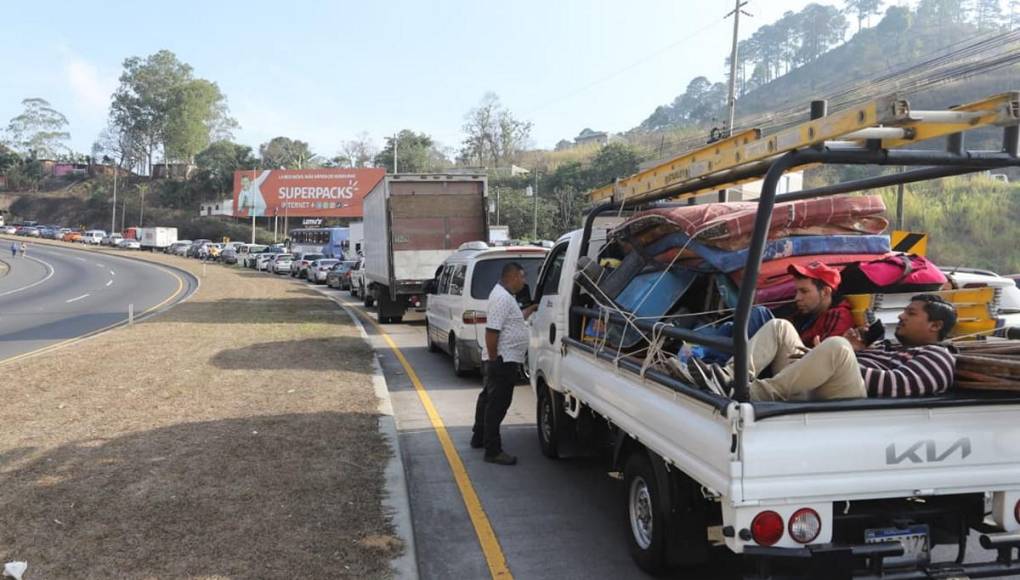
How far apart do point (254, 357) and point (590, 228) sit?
25.1 ft

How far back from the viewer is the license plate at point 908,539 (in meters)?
3.56

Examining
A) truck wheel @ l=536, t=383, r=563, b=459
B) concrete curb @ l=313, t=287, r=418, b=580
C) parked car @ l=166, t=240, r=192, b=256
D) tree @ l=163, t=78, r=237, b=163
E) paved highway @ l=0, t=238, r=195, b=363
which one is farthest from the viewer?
tree @ l=163, t=78, r=237, b=163

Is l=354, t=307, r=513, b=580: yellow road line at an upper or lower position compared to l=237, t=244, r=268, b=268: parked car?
lower

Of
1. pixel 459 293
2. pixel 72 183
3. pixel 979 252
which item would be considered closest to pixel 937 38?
pixel 979 252

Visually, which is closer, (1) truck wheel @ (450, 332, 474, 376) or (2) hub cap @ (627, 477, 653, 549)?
(2) hub cap @ (627, 477, 653, 549)

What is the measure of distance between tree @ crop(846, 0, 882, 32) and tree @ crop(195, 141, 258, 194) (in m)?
143

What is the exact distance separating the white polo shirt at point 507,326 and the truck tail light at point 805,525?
12.5ft

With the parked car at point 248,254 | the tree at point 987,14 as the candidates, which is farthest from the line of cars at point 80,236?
the tree at point 987,14

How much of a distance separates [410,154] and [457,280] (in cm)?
8380

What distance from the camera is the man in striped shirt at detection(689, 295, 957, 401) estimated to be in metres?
3.67

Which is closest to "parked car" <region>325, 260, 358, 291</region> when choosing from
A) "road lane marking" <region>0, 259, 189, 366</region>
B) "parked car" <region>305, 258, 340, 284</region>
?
"parked car" <region>305, 258, 340, 284</region>

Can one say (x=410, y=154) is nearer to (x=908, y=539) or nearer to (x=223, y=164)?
(x=223, y=164)

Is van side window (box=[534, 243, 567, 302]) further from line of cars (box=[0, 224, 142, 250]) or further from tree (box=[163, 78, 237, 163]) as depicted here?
tree (box=[163, 78, 237, 163])

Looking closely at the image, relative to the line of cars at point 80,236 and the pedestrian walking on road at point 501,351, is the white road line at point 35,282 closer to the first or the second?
the line of cars at point 80,236
